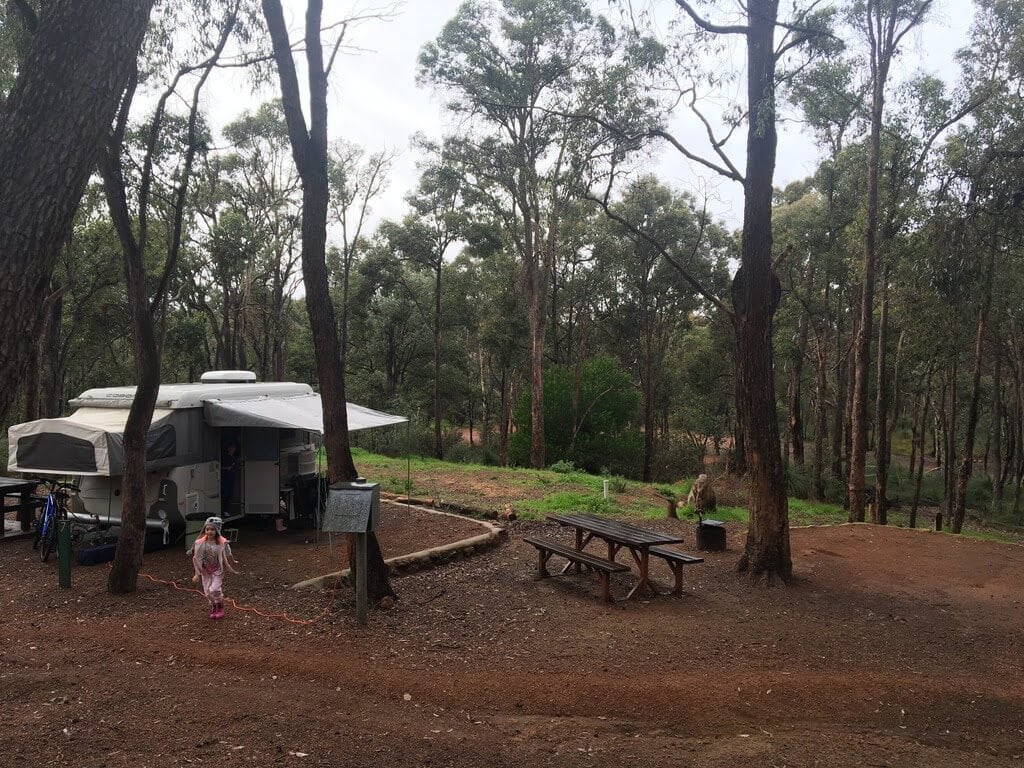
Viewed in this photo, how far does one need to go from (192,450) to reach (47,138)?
7518mm

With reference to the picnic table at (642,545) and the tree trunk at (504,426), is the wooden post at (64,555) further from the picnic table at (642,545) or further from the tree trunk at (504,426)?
the tree trunk at (504,426)

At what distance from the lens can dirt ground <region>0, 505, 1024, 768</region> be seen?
4090 millimetres

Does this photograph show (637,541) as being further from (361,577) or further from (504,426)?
(504,426)

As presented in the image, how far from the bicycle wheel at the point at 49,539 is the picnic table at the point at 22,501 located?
1604 mm

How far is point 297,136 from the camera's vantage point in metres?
6.92

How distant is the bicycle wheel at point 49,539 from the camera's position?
8609 millimetres

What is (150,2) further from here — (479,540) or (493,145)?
(493,145)

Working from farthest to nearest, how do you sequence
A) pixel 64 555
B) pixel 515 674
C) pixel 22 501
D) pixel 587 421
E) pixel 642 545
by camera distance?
Result: pixel 587 421
pixel 22 501
pixel 64 555
pixel 642 545
pixel 515 674

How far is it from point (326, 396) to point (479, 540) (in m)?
3.61

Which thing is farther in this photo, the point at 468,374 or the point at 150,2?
the point at 468,374

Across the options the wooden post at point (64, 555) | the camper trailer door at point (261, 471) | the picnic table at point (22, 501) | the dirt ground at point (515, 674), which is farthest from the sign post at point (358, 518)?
the picnic table at point (22, 501)

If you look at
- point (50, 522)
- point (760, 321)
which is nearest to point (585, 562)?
point (760, 321)

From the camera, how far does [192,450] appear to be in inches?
363

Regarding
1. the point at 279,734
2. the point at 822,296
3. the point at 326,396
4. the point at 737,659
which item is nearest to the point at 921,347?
the point at 822,296
